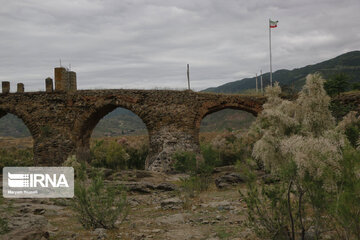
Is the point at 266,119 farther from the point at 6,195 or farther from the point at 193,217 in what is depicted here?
the point at 6,195

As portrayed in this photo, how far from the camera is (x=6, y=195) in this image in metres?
10.5

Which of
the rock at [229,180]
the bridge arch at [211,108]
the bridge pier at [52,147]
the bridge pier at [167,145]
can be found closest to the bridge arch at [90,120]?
the bridge pier at [52,147]

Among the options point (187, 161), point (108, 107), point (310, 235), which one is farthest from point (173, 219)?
point (108, 107)

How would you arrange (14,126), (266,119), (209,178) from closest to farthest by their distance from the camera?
1. (266,119)
2. (209,178)
3. (14,126)

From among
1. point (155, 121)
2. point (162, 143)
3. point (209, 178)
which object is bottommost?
point (209, 178)

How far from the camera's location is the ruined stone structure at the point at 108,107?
15711mm

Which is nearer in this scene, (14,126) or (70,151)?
(70,151)

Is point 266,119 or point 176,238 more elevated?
point 266,119

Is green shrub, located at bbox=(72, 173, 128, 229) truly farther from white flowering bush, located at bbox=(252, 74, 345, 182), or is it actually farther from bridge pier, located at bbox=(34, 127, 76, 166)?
bridge pier, located at bbox=(34, 127, 76, 166)

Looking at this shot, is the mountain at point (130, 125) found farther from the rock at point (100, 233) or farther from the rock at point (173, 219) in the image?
the rock at point (100, 233)

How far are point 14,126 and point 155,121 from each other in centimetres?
9397

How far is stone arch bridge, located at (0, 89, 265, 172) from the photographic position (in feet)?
51.5

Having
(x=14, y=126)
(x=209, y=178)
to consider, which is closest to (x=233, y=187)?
(x=209, y=178)

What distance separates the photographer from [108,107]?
16391 mm
